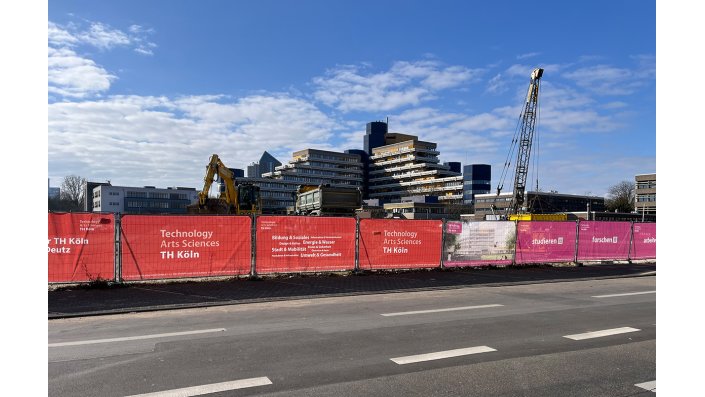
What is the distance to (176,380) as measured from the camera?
4.88 meters

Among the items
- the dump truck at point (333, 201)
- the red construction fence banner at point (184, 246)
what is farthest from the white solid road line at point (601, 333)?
the dump truck at point (333, 201)

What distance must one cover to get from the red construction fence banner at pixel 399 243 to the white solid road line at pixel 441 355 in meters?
8.36

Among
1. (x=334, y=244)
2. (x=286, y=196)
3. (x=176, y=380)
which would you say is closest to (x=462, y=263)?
(x=334, y=244)

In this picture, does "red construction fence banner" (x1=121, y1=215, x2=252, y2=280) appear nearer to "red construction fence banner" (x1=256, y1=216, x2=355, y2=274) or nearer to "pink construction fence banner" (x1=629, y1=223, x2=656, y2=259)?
"red construction fence banner" (x1=256, y1=216, x2=355, y2=274)

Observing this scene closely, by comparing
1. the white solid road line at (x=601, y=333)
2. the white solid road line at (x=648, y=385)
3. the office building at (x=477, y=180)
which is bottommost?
the white solid road line at (x=601, y=333)

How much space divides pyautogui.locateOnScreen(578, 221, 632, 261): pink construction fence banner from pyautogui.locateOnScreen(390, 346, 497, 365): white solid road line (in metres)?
14.4

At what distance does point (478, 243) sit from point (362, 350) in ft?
37.0

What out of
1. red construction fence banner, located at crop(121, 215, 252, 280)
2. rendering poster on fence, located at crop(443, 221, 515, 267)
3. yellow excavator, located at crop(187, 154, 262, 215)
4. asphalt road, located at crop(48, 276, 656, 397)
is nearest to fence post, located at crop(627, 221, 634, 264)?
rendering poster on fence, located at crop(443, 221, 515, 267)

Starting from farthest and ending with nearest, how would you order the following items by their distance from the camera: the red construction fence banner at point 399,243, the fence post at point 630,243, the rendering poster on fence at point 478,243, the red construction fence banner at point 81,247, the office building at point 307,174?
1. the office building at point 307,174
2. the fence post at point 630,243
3. the rendering poster on fence at point 478,243
4. the red construction fence banner at point 399,243
5. the red construction fence banner at point 81,247

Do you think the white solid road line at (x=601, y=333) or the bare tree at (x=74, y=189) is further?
the bare tree at (x=74, y=189)

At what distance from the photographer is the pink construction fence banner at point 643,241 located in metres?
19.9

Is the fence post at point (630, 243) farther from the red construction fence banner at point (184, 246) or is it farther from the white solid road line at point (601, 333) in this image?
the red construction fence banner at point (184, 246)

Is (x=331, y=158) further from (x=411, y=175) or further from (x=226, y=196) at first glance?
(x=226, y=196)

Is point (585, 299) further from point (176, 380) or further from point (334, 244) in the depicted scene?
point (176, 380)
